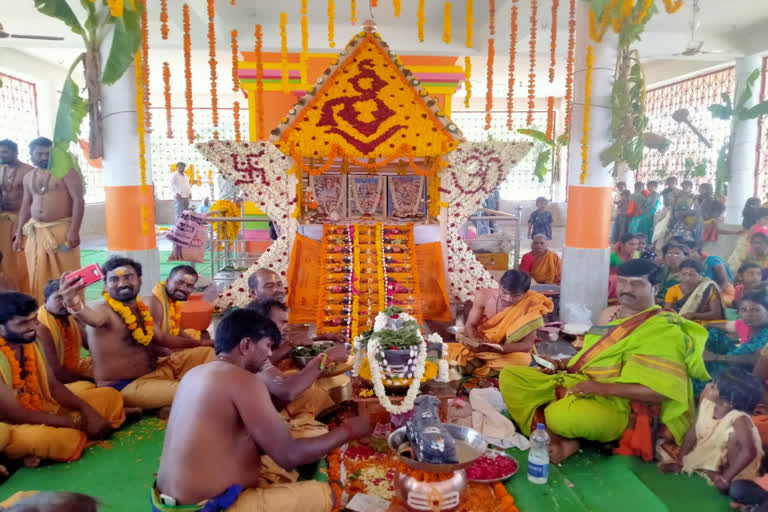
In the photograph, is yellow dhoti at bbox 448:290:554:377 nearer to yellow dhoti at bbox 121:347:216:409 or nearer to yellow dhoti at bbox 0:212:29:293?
yellow dhoti at bbox 121:347:216:409

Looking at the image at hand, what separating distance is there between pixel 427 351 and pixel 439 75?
8.57 metres

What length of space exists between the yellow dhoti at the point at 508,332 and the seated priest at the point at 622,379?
93 cm

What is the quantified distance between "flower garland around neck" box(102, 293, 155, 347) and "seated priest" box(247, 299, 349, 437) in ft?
2.78

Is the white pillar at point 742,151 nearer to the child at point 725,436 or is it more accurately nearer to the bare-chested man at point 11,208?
the child at point 725,436

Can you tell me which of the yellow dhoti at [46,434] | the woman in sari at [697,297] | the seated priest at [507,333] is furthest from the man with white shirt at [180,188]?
the woman in sari at [697,297]

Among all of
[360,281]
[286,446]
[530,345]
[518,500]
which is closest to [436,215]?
[360,281]

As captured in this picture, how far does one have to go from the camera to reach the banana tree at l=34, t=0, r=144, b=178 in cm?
606

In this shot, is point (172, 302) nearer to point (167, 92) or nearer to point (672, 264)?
point (167, 92)

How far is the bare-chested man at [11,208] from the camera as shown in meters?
6.22

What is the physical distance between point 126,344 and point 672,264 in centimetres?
546

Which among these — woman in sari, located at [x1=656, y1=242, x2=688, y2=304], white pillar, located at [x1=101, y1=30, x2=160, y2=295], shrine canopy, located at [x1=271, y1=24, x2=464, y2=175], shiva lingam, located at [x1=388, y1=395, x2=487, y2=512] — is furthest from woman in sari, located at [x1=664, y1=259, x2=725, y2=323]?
white pillar, located at [x1=101, y1=30, x2=160, y2=295]

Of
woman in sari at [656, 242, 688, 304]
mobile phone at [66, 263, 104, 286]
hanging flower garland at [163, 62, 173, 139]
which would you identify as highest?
hanging flower garland at [163, 62, 173, 139]

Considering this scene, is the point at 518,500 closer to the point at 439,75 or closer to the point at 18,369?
the point at 18,369

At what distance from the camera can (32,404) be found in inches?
137
